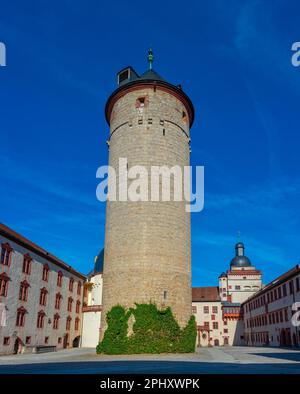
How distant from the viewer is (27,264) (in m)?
31.5

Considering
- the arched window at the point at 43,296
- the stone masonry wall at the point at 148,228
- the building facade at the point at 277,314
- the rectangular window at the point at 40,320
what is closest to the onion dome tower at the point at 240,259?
the building facade at the point at 277,314

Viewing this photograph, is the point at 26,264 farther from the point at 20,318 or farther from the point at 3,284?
the point at 20,318

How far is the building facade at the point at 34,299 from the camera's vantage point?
27969 millimetres

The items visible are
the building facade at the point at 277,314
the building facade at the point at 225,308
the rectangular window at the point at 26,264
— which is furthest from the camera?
the building facade at the point at 225,308

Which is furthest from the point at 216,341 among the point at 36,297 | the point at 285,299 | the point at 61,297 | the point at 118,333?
the point at 118,333

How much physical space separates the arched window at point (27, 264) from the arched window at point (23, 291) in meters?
→ 0.89

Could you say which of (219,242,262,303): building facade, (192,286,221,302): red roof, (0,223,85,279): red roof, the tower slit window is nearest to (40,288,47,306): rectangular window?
(0,223,85,279): red roof

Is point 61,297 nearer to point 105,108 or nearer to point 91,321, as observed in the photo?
point 91,321

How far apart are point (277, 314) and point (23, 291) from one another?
30395 millimetres

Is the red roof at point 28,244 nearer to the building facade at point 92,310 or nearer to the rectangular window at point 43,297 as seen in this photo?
the rectangular window at point 43,297

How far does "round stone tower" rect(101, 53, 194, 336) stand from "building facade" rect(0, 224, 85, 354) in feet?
24.6

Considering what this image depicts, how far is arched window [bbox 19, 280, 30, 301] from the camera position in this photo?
30.2m

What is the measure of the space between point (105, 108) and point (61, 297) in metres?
19.8

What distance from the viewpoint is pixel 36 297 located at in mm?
33000
